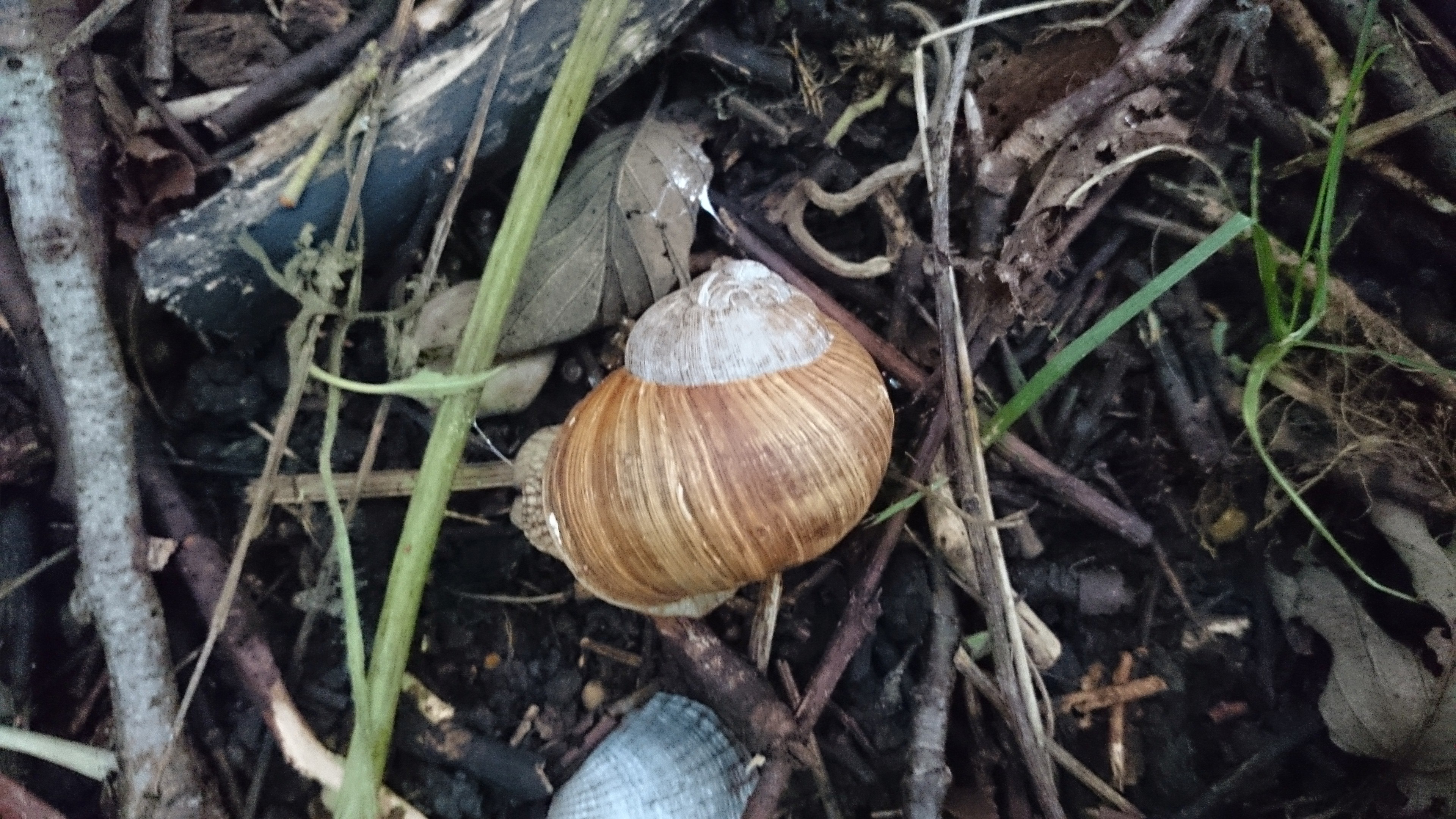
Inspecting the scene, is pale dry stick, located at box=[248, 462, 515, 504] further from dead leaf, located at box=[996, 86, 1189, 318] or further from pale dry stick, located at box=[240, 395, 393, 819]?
dead leaf, located at box=[996, 86, 1189, 318]

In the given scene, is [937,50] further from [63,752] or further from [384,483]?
[63,752]

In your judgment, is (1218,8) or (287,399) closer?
(287,399)

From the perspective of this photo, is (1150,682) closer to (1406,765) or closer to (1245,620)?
(1245,620)

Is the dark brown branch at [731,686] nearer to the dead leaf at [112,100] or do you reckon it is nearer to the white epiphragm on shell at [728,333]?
the white epiphragm on shell at [728,333]

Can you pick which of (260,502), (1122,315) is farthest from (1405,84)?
(260,502)

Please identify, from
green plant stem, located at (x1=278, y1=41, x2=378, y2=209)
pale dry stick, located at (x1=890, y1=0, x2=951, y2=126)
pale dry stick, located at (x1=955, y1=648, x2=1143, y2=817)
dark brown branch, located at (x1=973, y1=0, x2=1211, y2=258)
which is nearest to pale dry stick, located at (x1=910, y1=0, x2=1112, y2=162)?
pale dry stick, located at (x1=890, y1=0, x2=951, y2=126)

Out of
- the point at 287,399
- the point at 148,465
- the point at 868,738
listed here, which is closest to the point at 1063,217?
the point at 868,738
